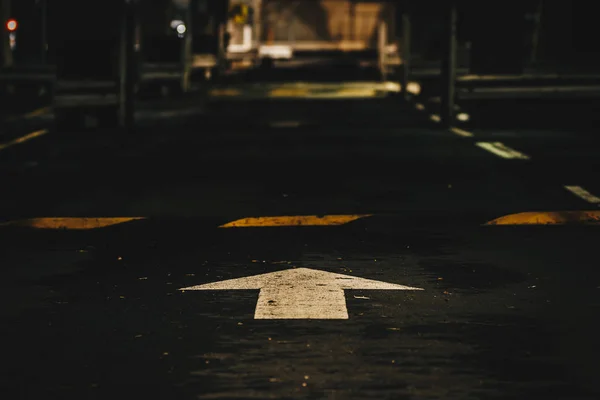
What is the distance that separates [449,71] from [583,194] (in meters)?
16.4

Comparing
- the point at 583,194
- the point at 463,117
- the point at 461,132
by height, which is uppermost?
the point at 583,194

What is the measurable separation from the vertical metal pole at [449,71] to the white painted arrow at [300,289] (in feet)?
68.3

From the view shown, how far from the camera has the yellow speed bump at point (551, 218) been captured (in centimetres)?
1540

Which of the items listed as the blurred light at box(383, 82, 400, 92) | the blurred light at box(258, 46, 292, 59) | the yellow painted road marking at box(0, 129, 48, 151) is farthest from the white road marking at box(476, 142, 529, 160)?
the blurred light at box(258, 46, 292, 59)

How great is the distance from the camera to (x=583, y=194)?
17.8m

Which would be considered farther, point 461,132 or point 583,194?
point 461,132

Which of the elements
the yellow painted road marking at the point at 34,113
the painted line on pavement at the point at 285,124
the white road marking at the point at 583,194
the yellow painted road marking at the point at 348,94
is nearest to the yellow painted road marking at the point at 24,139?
the yellow painted road marking at the point at 34,113

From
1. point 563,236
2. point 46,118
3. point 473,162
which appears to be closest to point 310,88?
point 46,118

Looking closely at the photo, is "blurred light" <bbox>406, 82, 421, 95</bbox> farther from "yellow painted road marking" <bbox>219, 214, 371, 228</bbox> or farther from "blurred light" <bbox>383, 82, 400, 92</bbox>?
"yellow painted road marking" <bbox>219, 214, 371, 228</bbox>

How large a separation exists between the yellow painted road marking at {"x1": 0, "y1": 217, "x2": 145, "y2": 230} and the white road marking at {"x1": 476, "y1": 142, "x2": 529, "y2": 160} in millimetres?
9137

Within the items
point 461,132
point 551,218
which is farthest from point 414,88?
point 551,218

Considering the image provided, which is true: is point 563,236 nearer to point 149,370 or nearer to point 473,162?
point 149,370

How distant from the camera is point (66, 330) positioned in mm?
9805

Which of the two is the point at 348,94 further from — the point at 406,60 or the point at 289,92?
the point at 289,92
